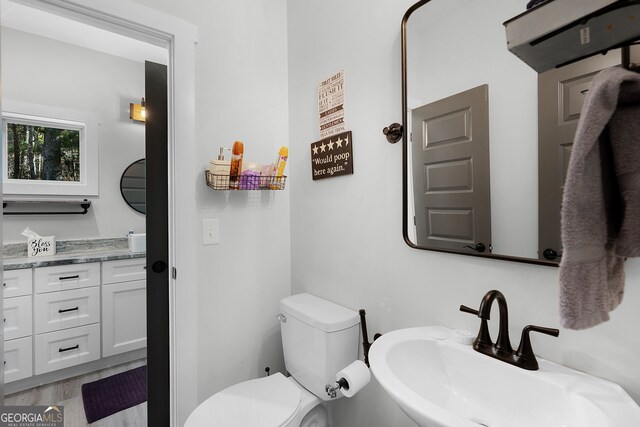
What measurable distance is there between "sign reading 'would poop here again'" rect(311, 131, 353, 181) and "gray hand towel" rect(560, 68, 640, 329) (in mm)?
936

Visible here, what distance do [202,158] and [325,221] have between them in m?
0.67

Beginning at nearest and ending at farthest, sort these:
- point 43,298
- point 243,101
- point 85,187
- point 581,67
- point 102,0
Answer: point 581,67, point 102,0, point 243,101, point 43,298, point 85,187

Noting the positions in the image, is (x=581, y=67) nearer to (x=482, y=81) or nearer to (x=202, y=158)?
(x=482, y=81)

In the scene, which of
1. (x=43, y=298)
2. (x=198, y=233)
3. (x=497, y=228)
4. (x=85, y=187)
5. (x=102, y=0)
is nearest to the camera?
(x=497, y=228)

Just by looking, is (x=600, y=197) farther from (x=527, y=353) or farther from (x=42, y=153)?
(x=42, y=153)

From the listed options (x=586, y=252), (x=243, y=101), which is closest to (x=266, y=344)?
(x=243, y=101)

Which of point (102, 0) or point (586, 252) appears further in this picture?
point (102, 0)

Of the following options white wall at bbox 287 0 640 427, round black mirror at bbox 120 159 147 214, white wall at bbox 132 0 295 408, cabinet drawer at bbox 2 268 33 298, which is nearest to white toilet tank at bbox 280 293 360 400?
white wall at bbox 287 0 640 427

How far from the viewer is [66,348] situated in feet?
7.18

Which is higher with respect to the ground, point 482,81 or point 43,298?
point 482,81

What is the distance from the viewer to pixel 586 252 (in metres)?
0.45

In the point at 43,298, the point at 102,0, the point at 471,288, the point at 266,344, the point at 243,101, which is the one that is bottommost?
the point at 266,344

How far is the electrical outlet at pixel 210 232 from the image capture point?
1448 mm

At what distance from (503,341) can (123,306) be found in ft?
8.62
